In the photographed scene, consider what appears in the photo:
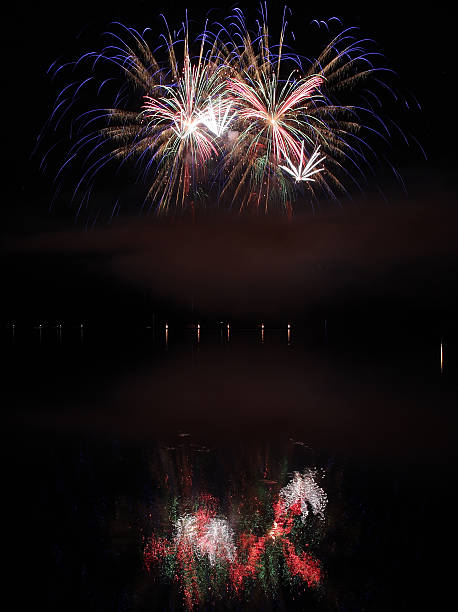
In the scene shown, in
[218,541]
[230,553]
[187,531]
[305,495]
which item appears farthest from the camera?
[305,495]

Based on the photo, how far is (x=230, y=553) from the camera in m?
4.86

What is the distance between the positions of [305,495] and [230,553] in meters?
1.92

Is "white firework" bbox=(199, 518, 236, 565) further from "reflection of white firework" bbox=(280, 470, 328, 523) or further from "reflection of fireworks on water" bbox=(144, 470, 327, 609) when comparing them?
"reflection of white firework" bbox=(280, 470, 328, 523)

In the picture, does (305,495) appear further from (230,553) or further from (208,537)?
(230,553)

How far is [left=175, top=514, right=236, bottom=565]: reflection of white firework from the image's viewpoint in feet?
16.0

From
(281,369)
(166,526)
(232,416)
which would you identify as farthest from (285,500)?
(281,369)

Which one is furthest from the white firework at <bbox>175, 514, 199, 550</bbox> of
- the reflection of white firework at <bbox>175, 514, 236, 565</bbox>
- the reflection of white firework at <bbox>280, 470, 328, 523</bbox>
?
the reflection of white firework at <bbox>280, 470, 328, 523</bbox>

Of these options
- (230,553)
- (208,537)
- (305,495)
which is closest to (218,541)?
(208,537)

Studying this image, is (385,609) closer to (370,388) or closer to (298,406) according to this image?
(298,406)

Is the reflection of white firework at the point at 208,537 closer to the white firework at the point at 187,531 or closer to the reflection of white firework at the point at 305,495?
the white firework at the point at 187,531

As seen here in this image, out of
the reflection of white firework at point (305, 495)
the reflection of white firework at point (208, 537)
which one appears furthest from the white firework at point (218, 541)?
the reflection of white firework at point (305, 495)

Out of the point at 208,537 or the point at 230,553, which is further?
the point at 208,537

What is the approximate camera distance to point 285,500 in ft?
20.9

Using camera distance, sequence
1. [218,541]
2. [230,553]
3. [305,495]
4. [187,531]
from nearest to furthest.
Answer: [230,553], [218,541], [187,531], [305,495]
